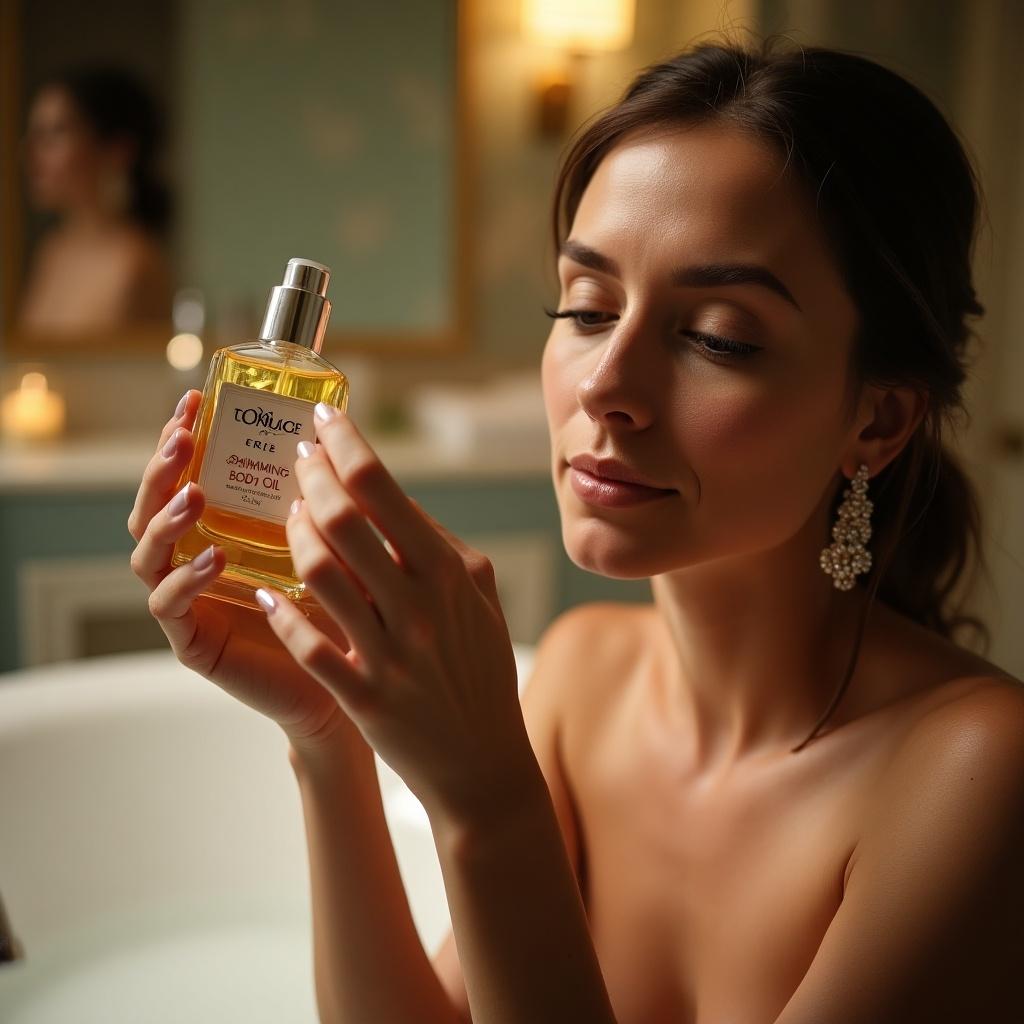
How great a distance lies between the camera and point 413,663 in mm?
576

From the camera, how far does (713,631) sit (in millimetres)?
927

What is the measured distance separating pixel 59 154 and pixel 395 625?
83.6 inches

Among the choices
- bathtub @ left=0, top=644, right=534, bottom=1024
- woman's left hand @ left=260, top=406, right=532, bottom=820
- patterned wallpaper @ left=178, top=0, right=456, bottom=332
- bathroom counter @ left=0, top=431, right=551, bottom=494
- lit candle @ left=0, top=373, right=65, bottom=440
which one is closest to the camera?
woman's left hand @ left=260, top=406, right=532, bottom=820

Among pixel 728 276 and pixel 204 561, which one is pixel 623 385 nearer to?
pixel 728 276

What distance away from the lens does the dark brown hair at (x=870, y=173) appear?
2.55ft

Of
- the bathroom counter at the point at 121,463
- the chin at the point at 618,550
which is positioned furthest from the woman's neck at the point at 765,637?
the bathroom counter at the point at 121,463

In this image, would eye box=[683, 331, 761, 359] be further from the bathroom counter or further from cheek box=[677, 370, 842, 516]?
the bathroom counter

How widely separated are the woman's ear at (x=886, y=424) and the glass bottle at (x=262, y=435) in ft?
1.26

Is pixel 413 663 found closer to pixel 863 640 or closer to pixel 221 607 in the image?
pixel 221 607

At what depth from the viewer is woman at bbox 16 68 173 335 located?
2.33m

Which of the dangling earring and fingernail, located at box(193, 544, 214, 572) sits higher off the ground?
fingernail, located at box(193, 544, 214, 572)

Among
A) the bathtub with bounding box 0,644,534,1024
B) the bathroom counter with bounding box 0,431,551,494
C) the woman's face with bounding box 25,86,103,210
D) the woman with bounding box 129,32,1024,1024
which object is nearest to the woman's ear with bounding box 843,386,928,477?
the woman with bounding box 129,32,1024,1024

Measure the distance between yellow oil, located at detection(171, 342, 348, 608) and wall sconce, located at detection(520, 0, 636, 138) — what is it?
77.7 inches

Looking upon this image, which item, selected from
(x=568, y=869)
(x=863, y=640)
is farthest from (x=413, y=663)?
(x=863, y=640)
